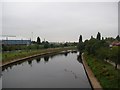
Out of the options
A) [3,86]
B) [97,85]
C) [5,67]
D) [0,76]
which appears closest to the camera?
[97,85]

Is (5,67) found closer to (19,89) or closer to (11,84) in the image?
(11,84)

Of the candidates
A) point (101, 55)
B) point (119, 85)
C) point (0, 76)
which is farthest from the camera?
point (101, 55)

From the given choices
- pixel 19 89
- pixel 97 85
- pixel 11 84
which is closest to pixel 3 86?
pixel 11 84

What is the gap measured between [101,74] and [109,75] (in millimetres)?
655

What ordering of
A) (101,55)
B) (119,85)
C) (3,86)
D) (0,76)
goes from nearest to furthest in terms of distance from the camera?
(119,85), (3,86), (0,76), (101,55)

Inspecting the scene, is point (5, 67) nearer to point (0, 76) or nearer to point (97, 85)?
Result: point (0, 76)

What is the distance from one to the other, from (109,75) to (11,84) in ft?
20.2

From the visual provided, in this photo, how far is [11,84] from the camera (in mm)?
12156

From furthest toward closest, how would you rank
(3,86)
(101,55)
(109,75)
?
1. (101,55)
2. (3,86)
3. (109,75)

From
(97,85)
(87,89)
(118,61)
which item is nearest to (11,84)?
(87,89)

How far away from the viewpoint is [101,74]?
11.3 m

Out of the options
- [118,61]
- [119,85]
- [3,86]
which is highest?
[118,61]

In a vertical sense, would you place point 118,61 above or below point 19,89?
above

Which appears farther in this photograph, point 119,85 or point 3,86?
point 3,86
